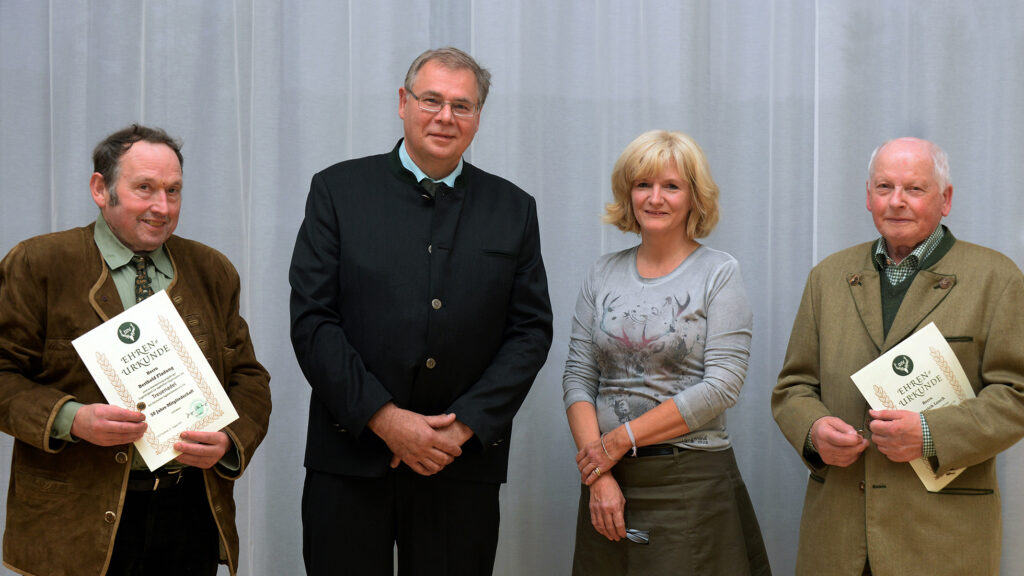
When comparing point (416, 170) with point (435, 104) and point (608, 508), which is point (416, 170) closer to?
point (435, 104)

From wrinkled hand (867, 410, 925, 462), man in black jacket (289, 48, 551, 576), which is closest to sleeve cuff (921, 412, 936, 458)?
wrinkled hand (867, 410, 925, 462)

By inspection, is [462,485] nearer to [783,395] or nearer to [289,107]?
[783,395]

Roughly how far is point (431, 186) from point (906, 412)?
125cm

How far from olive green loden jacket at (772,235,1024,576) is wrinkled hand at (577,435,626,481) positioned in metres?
0.46

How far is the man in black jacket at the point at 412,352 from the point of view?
82.9 inches

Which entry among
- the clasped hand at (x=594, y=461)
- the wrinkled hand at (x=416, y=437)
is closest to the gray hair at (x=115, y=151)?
the wrinkled hand at (x=416, y=437)

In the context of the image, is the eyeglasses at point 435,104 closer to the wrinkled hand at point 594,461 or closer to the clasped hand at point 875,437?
the wrinkled hand at point 594,461

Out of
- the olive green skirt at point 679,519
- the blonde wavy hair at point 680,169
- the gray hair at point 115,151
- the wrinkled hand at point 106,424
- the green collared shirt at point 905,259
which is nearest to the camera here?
the wrinkled hand at point 106,424

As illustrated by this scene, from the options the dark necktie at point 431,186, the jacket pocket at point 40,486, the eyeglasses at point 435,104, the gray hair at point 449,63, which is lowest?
the jacket pocket at point 40,486

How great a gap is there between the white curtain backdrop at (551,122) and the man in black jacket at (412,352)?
0.84m

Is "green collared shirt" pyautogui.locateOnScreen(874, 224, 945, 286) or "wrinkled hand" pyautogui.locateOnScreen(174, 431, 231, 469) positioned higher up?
"green collared shirt" pyautogui.locateOnScreen(874, 224, 945, 286)

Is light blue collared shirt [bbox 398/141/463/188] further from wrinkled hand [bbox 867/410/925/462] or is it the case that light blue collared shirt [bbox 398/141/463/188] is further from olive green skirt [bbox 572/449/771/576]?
wrinkled hand [bbox 867/410/925/462]

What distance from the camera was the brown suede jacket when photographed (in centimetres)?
190

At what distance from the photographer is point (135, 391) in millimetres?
1922
